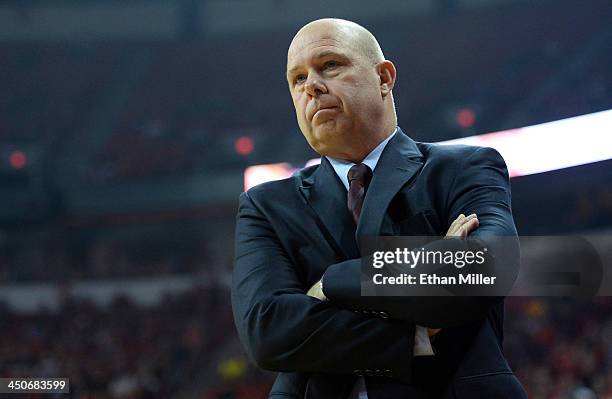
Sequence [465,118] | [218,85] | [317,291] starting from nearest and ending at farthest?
[317,291] < [465,118] < [218,85]

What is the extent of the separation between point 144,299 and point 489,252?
46.7ft

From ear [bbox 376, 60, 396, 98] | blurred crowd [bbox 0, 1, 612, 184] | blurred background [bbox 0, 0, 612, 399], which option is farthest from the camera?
blurred crowd [bbox 0, 1, 612, 184]

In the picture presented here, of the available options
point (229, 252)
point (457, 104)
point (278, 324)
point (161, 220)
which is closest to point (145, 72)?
point (161, 220)

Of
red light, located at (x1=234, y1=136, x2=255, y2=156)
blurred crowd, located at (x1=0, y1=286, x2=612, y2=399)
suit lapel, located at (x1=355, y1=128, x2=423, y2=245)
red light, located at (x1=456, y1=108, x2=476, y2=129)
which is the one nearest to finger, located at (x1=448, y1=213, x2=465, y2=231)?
suit lapel, located at (x1=355, y1=128, x2=423, y2=245)

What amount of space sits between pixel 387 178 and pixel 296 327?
40 centimetres

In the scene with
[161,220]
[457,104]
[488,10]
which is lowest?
[161,220]

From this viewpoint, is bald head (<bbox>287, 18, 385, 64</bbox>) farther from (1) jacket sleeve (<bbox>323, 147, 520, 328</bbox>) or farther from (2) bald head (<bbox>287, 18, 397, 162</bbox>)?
(1) jacket sleeve (<bbox>323, 147, 520, 328</bbox>)

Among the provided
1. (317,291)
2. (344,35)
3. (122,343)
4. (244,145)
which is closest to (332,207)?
(317,291)

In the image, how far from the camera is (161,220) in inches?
658

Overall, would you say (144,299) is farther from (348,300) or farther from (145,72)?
(348,300)

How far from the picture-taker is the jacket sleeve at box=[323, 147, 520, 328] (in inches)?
67.0

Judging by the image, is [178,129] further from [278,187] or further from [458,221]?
[458,221]

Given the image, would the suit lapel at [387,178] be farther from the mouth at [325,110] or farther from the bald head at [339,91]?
the mouth at [325,110]

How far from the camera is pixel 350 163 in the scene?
2029 millimetres
